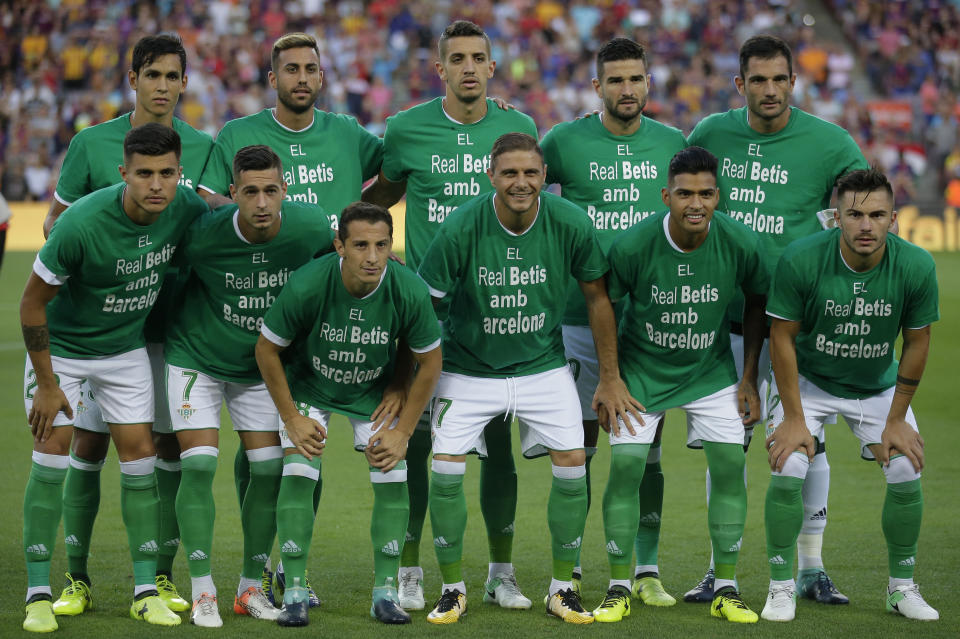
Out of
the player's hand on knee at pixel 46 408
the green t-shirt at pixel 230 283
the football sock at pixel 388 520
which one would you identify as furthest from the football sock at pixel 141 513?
the football sock at pixel 388 520

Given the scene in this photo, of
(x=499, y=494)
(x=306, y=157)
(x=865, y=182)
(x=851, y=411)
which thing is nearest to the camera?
(x=865, y=182)

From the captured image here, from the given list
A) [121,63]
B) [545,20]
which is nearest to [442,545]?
[121,63]

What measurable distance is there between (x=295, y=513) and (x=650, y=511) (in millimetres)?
1859

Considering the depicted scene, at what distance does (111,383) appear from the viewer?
5625 mm

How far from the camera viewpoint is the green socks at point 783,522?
221 inches

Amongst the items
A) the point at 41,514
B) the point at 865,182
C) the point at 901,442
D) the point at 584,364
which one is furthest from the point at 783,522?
the point at 41,514

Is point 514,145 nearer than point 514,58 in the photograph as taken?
Yes

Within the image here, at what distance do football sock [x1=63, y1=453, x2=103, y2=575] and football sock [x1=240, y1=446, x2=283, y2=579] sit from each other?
2.55 feet

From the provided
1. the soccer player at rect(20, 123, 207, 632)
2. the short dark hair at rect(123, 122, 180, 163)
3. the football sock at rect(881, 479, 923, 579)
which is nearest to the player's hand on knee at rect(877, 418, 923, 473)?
the football sock at rect(881, 479, 923, 579)

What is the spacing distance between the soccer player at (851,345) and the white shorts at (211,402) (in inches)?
93.5

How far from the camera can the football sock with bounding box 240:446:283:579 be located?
5711mm

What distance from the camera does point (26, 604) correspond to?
559 centimetres

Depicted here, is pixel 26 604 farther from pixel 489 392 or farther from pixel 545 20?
pixel 545 20

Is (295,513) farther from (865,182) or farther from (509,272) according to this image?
(865,182)
